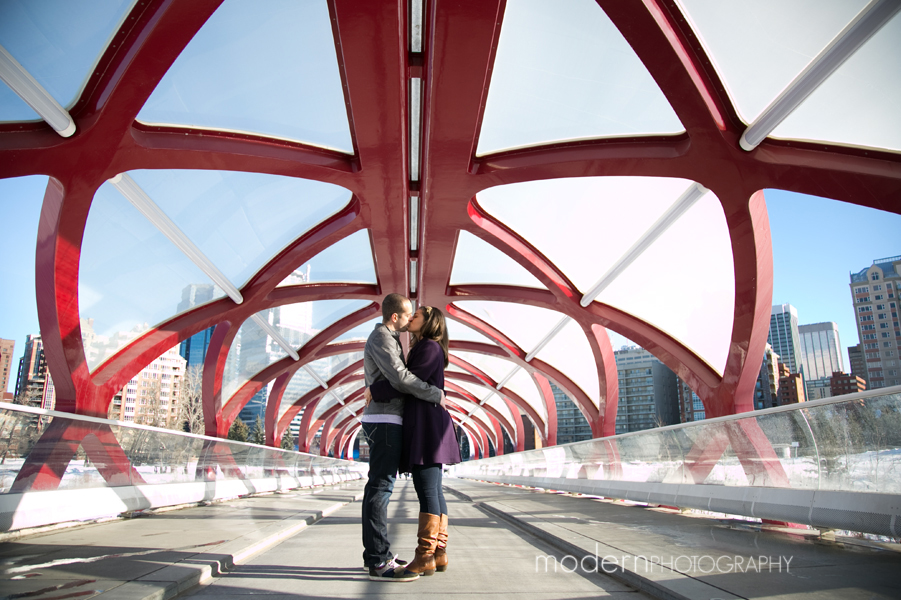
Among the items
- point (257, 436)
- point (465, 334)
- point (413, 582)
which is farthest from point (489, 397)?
point (257, 436)

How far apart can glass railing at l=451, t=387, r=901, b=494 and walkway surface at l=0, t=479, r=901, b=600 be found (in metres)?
0.69

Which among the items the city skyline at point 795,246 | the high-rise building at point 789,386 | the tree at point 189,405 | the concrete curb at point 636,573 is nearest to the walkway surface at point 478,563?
the concrete curb at point 636,573

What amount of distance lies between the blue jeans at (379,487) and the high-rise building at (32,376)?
129 feet

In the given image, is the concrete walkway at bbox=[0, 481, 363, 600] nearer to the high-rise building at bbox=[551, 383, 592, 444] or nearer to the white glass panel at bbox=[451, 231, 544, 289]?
the white glass panel at bbox=[451, 231, 544, 289]

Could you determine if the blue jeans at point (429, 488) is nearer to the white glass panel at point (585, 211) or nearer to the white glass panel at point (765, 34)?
the white glass panel at point (765, 34)

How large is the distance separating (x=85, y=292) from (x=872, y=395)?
15.6 meters

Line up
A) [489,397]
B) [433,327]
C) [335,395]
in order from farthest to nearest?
[489,397] < [335,395] < [433,327]

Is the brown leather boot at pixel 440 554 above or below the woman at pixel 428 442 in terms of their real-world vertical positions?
below

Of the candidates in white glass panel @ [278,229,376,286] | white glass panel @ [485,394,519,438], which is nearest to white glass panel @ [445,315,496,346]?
white glass panel @ [278,229,376,286]

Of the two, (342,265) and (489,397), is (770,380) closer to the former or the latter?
(489,397)

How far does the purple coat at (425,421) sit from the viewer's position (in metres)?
4.04

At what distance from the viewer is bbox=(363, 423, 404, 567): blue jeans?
379 cm

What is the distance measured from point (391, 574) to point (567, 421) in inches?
1853

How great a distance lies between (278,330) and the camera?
23.8 m
